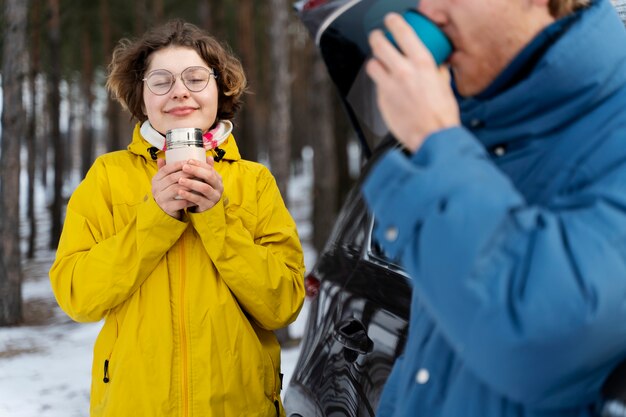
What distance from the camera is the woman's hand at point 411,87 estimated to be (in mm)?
1130

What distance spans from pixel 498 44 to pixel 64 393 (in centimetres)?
500

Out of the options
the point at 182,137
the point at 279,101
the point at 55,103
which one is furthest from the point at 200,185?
the point at 55,103

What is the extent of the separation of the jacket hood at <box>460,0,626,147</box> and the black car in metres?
0.73

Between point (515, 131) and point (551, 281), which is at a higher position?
point (515, 131)

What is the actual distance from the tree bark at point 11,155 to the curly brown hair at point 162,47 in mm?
6826

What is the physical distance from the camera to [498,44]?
1.22 m

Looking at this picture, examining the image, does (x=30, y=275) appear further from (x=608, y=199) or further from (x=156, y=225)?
(x=608, y=199)

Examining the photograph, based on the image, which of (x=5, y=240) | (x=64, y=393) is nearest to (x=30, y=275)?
(x=5, y=240)

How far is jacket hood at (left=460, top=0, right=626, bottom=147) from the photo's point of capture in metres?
1.16

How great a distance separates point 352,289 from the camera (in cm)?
252

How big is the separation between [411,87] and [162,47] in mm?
1453

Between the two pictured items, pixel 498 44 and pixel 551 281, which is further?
pixel 498 44

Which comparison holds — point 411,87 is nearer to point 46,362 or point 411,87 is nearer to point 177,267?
point 177,267

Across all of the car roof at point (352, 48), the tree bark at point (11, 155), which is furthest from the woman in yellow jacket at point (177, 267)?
the tree bark at point (11, 155)
